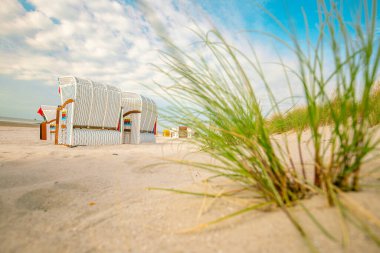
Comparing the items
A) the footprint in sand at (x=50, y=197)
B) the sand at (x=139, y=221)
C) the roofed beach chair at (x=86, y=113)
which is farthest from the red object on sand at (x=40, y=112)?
the footprint in sand at (x=50, y=197)

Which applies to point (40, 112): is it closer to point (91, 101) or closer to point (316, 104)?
point (91, 101)

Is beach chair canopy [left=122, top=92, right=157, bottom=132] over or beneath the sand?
over

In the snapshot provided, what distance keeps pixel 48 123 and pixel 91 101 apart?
4167 mm

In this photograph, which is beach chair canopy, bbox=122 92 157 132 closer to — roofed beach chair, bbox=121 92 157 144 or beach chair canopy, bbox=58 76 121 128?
roofed beach chair, bbox=121 92 157 144

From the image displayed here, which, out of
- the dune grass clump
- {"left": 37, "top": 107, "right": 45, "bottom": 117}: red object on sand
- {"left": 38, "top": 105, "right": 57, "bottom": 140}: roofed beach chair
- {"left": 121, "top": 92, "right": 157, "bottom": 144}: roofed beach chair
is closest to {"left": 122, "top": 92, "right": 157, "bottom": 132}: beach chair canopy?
{"left": 121, "top": 92, "right": 157, "bottom": 144}: roofed beach chair

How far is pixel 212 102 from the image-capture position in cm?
98

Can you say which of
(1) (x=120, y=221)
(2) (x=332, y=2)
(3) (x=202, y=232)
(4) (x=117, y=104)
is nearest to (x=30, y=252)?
(1) (x=120, y=221)

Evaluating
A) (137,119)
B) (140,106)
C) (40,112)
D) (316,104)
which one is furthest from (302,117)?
(40,112)

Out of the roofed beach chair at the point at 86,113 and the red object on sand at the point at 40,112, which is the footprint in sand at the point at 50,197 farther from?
the red object on sand at the point at 40,112

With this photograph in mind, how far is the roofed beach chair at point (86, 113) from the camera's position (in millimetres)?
5582

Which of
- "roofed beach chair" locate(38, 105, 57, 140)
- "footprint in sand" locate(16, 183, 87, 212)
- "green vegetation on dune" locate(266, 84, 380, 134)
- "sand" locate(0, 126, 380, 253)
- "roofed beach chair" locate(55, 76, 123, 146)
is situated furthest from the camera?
"roofed beach chair" locate(38, 105, 57, 140)

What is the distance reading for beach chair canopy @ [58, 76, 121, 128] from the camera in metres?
5.62

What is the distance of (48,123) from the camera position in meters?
8.90

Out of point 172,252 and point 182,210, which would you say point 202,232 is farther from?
point 182,210
